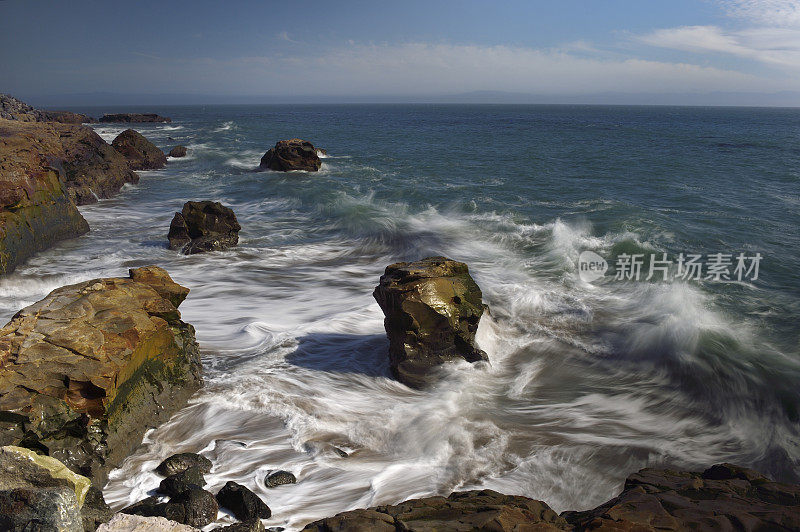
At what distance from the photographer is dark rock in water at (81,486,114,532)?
138 inches

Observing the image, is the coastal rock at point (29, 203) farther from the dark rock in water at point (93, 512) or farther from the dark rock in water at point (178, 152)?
the dark rock in water at point (178, 152)

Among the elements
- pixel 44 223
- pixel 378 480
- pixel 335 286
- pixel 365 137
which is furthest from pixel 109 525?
pixel 365 137

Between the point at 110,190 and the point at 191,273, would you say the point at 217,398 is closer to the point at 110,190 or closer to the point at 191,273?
the point at 191,273

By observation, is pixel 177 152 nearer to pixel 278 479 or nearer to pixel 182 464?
pixel 182 464

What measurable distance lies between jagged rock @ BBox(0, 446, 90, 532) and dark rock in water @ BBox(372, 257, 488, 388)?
4.03 meters

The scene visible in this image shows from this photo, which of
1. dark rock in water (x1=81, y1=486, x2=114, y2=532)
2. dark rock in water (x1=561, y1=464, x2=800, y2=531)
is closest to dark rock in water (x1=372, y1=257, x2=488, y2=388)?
dark rock in water (x1=561, y1=464, x2=800, y2=531)

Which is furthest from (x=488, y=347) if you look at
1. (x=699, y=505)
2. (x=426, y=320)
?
(x=699, y=505)

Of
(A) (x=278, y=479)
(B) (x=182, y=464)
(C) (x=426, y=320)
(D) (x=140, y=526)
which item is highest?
(C) (x=426, y=320)

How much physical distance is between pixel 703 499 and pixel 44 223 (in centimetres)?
1458

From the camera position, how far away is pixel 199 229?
43.6ft

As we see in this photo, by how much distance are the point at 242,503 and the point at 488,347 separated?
4.71 metres

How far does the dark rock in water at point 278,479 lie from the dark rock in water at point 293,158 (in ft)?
80.2

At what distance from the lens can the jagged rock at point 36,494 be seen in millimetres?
2873

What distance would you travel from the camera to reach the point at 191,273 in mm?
11477
